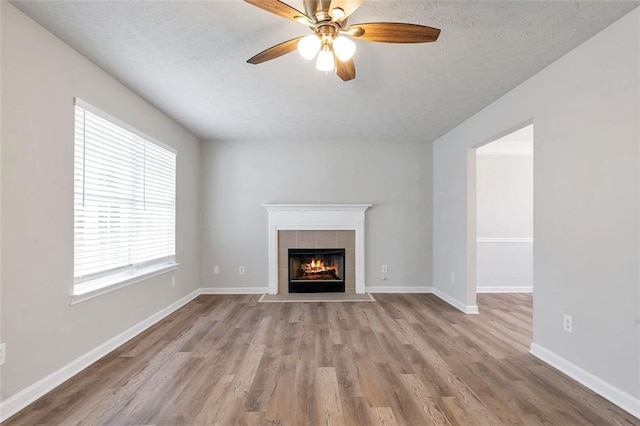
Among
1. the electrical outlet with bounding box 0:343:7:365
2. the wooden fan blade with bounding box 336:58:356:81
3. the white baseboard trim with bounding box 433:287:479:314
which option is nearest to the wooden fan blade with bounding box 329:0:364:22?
the wooden fan blade with bounding box 336:58:356:81

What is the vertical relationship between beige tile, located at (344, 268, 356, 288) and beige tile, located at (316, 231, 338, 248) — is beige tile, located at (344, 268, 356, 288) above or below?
below

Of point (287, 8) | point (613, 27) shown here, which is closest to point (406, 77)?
point (613, 27)

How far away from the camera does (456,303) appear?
179 inches

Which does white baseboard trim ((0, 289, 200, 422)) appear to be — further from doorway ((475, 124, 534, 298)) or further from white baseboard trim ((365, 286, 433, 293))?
doorway ((475, 124, 534, 298))

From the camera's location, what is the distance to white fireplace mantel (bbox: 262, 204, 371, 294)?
5.30 m

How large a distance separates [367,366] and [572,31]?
9.34ft

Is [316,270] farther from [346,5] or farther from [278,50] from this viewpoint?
[346,5]

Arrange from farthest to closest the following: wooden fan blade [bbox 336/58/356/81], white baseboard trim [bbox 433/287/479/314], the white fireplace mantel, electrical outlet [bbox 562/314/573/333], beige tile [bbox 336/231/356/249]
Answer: beige tile [bbox 336/231/356/249] → the white fireplace mantel → white baseboard trim [bbox 433/287/479/314] → electrical outlet [bbox 562/314/573/333] → wooden fan blade [bbox 336/58/356/81]

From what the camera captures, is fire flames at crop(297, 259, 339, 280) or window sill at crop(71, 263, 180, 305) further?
fire flames at crop(297, 259, 339, 280)

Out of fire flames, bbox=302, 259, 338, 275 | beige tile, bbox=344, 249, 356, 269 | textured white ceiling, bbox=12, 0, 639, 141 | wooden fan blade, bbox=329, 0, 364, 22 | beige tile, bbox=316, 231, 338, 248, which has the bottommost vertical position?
fire flames, bbox=302, 259, 338, 275

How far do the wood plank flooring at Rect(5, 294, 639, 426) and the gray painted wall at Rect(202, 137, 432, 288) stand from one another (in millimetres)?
1523

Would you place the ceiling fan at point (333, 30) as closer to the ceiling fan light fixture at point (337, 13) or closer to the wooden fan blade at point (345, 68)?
the ceiling fan light fixture at point (337, 13)

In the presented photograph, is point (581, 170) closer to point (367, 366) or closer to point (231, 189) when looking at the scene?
point (367, 366)

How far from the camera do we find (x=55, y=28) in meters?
2.26
